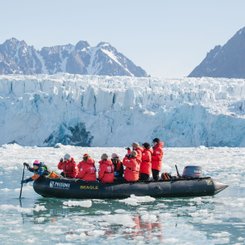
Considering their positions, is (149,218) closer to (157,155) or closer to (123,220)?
(123,220)

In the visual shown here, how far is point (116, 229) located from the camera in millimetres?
10844

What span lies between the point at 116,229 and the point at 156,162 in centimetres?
492

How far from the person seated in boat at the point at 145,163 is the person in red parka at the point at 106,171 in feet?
3.22

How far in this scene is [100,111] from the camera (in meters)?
55.3

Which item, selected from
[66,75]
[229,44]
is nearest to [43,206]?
[66,75]

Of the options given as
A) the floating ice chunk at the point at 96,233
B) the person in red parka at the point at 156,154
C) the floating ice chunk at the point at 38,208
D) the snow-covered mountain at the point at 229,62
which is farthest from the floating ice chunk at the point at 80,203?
the snow-covered mountain at the point at 229,62

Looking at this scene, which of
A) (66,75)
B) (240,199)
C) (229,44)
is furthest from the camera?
(229,44)

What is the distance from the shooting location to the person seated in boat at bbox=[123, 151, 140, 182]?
47.6ft

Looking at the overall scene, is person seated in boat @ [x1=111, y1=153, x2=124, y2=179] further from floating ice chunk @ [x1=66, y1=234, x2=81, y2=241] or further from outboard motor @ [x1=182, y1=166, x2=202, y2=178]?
floating ice chunk @ [x1=66, y1=234, x2=81, y2=241]

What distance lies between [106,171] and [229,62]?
15087 centimetres

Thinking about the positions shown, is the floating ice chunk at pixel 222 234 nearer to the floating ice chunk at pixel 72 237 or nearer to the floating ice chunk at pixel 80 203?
the floating ice chunk at pixel 72 237

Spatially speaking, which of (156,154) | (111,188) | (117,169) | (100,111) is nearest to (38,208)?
(111,188)

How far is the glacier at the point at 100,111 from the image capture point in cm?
5219

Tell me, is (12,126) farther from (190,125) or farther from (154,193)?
(154,193)
